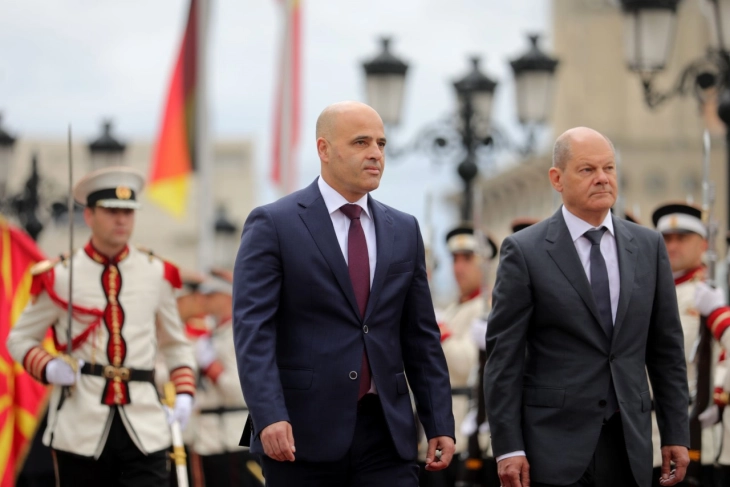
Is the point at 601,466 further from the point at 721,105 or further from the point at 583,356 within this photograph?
the point at 721,105

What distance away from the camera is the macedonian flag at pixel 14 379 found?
10.2m

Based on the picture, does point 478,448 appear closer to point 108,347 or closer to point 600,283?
point 108,347

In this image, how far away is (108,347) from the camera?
Result: 27.0 feet

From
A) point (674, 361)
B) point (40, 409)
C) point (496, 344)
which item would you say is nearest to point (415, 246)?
point (496, 344)

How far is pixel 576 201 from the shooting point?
6.32m

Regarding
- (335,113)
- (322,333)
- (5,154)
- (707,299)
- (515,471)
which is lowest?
(515,471)

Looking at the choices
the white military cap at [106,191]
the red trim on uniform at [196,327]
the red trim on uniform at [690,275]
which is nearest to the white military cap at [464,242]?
the red trim on uniform at [690,275]

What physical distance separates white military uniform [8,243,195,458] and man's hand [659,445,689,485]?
9.55 ft

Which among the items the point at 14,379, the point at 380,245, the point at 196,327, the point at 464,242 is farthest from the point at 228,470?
the point at 380,245

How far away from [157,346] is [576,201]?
3.10 m

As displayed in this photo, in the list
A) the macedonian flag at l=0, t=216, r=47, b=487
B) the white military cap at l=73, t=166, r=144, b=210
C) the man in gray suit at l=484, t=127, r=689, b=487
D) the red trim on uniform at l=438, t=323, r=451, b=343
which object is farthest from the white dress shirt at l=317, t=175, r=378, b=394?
the red trim on uniform at l=438, t=323, r=451, b=343

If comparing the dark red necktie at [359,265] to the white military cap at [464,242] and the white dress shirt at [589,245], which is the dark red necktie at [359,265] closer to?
the white dress shirt at [589,245]

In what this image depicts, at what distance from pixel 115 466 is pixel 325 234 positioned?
98.8 inches

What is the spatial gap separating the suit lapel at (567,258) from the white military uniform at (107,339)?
8.91 ft
